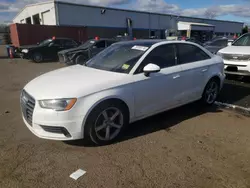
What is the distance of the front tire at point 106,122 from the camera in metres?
3.26

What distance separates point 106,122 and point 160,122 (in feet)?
4.43

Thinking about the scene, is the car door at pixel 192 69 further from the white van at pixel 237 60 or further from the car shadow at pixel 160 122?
the white van at pixel 237 60

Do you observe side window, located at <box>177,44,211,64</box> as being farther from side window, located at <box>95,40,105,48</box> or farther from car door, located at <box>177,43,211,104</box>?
side window, located at <box>95,40,105,48</box>

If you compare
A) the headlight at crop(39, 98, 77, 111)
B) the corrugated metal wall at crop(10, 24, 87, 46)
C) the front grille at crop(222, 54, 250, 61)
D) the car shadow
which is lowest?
the car shadow

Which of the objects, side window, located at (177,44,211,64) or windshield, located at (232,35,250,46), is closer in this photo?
side window, located at (177,44,211,64)

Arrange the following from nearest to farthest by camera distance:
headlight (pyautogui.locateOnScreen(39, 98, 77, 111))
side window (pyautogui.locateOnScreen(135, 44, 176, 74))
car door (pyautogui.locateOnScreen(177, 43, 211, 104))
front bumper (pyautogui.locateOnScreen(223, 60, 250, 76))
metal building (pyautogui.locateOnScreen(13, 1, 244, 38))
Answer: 1. headlight (pyautogui.locateOnScreen(39, 98, 77, 111))
2. side window (pyautogui.locateOnScreen(135, 44, 176, 74))
3. car door (pyautogui.locateOnScreen(177, 43, 211, 104))
4. front bumper (pyautogui.locateOnScreen(223, 60, 250, 76))
5. metal building (pyautogui.locateOnScreen(13, 1, 244, 38))

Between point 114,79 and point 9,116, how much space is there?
2.86 m

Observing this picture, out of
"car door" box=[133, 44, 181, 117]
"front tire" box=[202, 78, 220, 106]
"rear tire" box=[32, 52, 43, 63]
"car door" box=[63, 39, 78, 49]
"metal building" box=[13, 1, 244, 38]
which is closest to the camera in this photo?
"car door" box=[133, 44, 181, 117]

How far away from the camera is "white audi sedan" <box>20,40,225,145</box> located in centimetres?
310

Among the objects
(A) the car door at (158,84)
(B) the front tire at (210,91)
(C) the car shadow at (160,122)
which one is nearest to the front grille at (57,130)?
(C) the car shadow at (160,122)

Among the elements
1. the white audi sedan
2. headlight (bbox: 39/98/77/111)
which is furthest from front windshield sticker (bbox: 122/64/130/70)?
headlight (bbox: 39/98/77/111)

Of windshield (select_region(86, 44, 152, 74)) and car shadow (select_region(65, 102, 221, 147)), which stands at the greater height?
windshield (select_region(86, 44, 152, 74))

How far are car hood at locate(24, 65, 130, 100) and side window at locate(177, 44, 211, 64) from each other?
4.93 feet

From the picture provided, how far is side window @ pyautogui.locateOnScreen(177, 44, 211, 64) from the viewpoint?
175 inches
